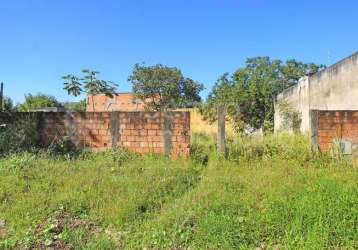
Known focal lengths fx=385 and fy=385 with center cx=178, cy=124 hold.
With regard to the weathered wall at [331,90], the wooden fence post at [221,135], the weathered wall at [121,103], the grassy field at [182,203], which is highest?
the weathered wall at [121,103]

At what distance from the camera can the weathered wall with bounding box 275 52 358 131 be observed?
9266mm

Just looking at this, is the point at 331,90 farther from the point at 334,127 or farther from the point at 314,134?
the point at 314,134

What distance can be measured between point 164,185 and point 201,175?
3.06ft

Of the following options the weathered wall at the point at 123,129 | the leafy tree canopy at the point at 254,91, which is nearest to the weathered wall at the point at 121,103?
the leafy tree canopy at the point at 254,91

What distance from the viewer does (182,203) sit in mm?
4891

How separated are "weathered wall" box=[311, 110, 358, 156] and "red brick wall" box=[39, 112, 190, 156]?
7.65 feet

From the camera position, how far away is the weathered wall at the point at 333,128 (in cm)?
676

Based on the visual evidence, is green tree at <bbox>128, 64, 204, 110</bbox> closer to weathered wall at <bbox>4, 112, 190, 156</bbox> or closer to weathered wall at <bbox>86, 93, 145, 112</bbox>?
weathered wall at <bbox>86, 93, 145, 112</bbox>

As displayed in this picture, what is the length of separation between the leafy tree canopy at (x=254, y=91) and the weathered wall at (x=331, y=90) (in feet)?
4.17

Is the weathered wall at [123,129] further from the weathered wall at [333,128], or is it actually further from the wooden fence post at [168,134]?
the weathered wall at [333,128]

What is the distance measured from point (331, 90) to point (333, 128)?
4.30m

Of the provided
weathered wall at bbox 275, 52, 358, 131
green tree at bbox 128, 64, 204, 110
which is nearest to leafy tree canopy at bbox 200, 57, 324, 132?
weathered wall at bbox 275, 52, 358, 131

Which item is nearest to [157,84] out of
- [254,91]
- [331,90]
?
[254,91]

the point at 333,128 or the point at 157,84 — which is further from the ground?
the point at 157,84
